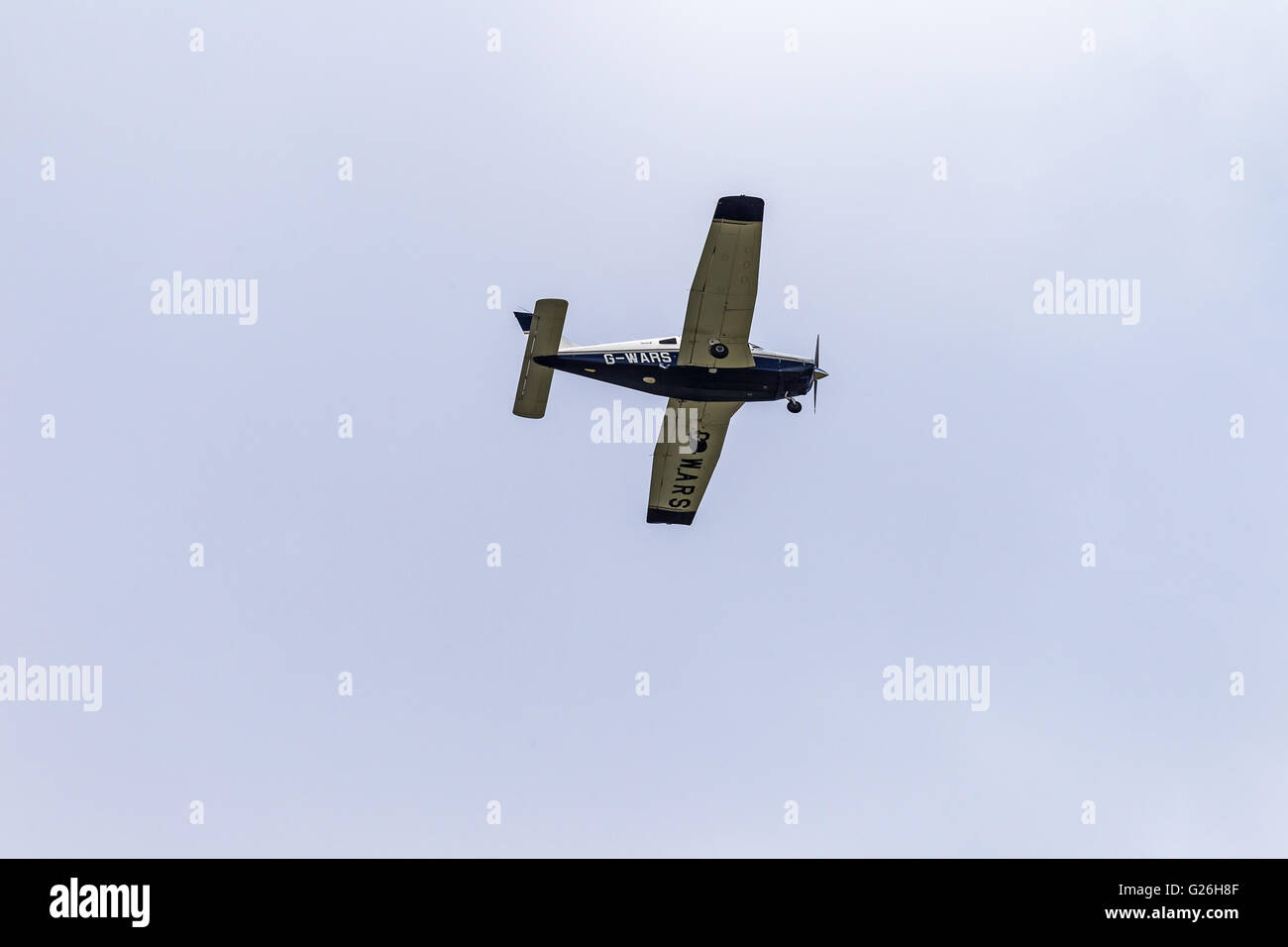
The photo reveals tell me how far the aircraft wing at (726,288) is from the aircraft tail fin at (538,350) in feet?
11.0

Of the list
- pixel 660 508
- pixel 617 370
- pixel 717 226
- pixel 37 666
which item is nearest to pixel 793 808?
pixel 660 508

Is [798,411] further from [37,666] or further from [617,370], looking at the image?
Result: [37,666]

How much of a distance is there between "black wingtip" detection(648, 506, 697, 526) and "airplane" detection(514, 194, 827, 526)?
500 centimetres

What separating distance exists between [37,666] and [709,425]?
2031 centimetres

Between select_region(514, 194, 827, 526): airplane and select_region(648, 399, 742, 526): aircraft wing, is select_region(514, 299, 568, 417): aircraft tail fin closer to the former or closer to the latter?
select_region(514, 194, 827, 526): airplane

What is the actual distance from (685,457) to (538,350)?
26.2ft

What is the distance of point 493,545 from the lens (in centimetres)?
3747

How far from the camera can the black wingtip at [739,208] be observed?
31.9m

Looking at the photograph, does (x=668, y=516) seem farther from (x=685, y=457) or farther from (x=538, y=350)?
(x=538, y=350)

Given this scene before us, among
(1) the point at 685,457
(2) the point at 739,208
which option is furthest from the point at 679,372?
(1) the point at 685,457

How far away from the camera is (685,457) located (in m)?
39.4

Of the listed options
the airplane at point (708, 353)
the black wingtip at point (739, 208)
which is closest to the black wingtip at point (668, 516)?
the airplane at point (708, 353)

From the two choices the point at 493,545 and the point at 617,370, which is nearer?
the point at 617,370

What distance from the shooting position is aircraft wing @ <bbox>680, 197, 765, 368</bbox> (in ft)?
105
